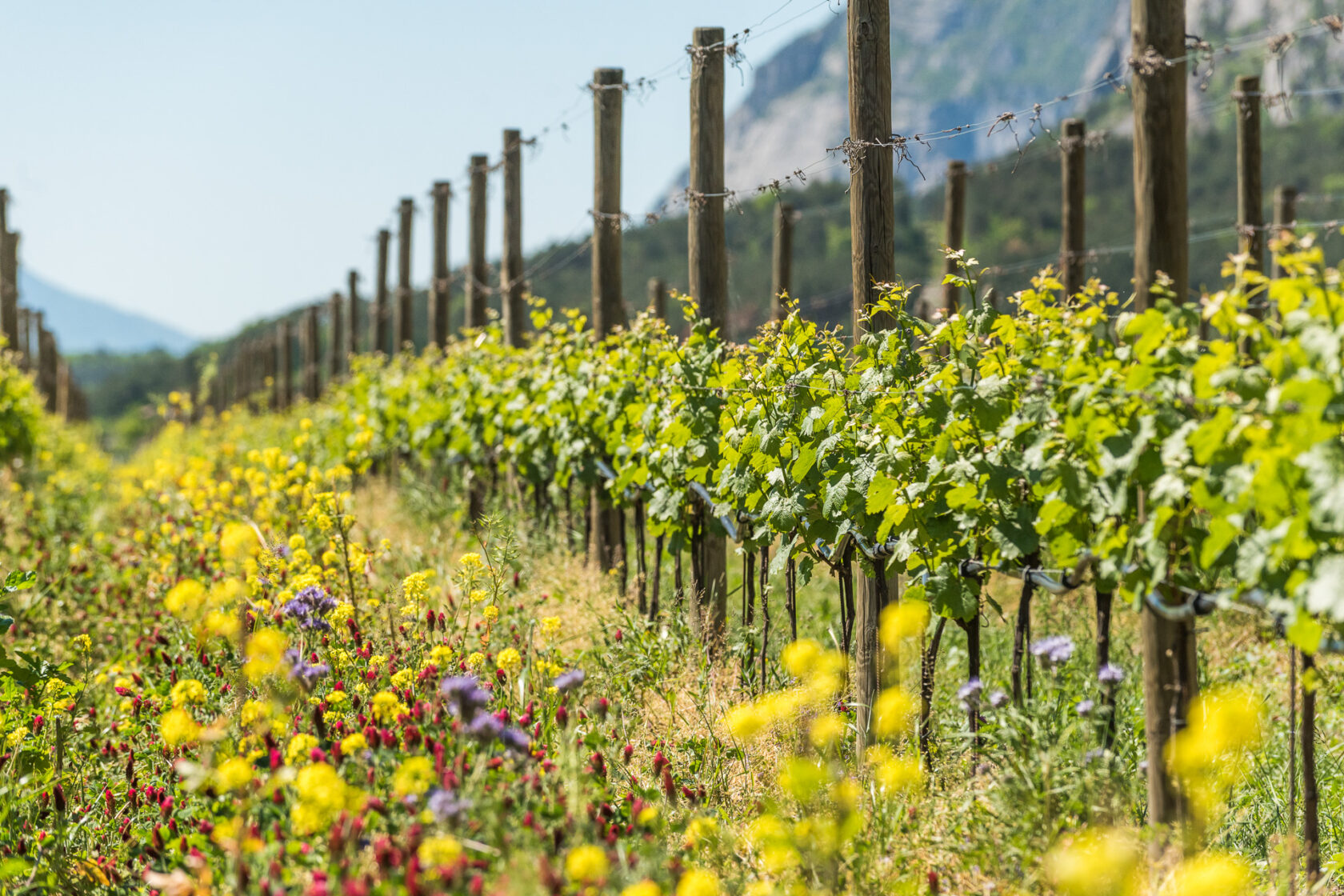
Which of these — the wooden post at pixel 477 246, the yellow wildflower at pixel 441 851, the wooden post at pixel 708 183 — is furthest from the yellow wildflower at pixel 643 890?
the wooden post at pixel 477 246

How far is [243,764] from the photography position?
2.44 meters

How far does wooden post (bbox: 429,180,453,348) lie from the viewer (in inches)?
520

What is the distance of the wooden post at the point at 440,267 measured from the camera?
43.4ft

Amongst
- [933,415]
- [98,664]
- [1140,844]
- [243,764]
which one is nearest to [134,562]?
[98,664]

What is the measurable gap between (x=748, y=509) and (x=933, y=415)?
125cm

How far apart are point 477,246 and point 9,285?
941cm

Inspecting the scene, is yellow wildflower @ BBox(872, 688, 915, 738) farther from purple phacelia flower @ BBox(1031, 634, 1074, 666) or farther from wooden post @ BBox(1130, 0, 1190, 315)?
wooden post @ BBox(1130, 0, 1190, 315)

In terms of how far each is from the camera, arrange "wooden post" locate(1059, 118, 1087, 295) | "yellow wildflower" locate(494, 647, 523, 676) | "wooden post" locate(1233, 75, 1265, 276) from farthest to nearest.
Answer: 1. "wooden post" locate(1059, 118, 1087, 295)
2. "wooden post" locate(1233, 75, 1265, 276)
3. "yellow wildflower" locate(494, 647, 523, 676)

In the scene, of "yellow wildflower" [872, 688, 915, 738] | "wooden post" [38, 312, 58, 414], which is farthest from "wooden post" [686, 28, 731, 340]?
"wooden post" [38, 312, 58, 414]

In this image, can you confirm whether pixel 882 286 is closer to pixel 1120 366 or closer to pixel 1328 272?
pixel 1120 366

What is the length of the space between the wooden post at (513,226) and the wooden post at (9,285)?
34.8 feet

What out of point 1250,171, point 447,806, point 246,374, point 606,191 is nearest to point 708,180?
point 606,191

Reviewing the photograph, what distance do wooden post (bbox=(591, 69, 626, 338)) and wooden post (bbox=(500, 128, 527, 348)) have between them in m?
2.38

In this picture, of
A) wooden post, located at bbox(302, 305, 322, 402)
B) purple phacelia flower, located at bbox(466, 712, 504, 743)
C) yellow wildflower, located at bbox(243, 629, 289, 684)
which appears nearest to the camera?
purple phacelia flower, located at bbox(466, 712, 504, 743)
